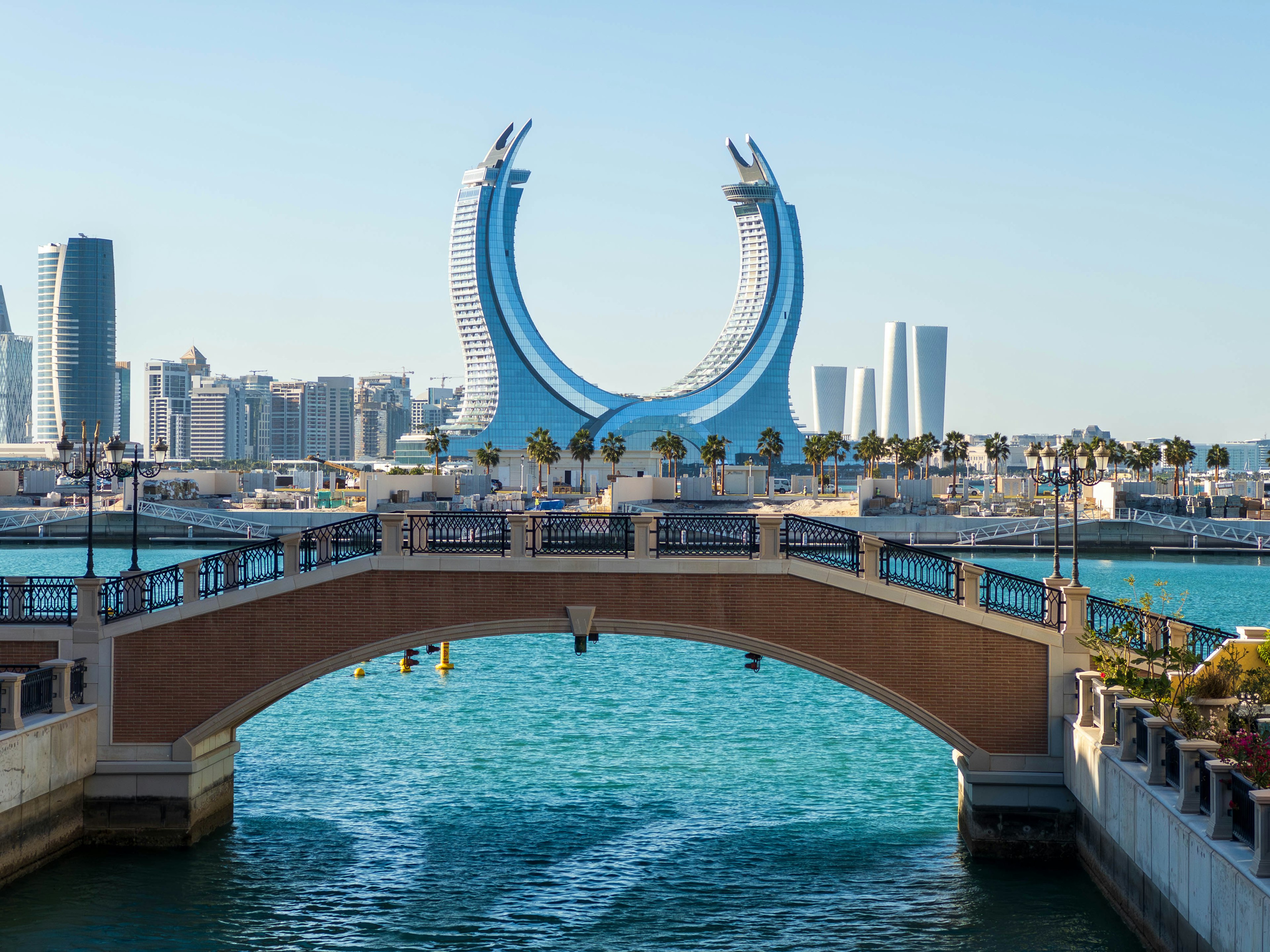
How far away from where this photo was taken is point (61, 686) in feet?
64.7

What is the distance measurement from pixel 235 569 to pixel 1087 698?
488 inches

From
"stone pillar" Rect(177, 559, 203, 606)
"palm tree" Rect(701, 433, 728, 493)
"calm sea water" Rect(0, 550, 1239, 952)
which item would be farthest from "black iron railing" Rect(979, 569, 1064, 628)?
"palm tree" Rect(701, 433, 728, 493)

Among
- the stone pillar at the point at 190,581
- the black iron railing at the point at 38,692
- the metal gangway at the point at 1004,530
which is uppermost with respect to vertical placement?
the stone pillar at the point at 190,581

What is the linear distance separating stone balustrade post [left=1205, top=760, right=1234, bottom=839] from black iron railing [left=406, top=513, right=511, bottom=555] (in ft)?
35.3

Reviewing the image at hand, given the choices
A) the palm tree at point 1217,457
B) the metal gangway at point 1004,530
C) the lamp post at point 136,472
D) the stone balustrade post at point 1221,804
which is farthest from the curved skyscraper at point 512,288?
the stone balustrade post at point 1221,804

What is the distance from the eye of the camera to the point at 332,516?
3748 inches

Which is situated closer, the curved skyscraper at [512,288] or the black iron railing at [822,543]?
the black iron railing at [822,543]

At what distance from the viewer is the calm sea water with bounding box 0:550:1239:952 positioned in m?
18.1

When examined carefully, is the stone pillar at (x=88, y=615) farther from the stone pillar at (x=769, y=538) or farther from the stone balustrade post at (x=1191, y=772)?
the stone balustrade post at (x=1191, y=772)

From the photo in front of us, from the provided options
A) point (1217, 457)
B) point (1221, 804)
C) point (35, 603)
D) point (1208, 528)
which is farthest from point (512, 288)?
point (1221, 804)

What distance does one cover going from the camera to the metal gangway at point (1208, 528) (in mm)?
87312

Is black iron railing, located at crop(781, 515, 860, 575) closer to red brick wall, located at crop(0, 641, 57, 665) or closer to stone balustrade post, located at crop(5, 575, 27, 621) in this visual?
red brick wall, located at crop(0, 641, 57, 665)

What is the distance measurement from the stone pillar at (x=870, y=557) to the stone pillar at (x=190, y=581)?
9675mm

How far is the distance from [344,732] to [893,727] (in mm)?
12750
